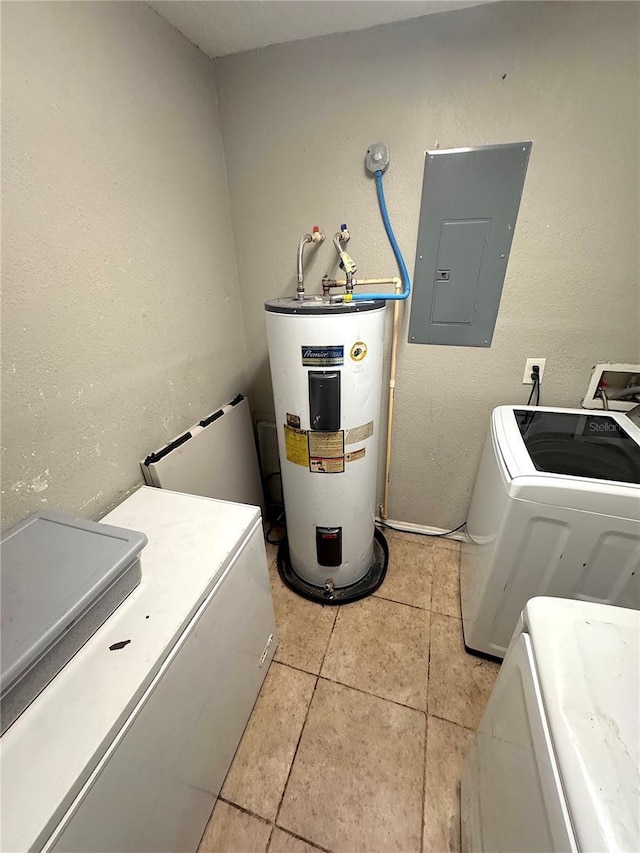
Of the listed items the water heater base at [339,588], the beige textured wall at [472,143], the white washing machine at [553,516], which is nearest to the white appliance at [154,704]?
the water heater base at [339,588]

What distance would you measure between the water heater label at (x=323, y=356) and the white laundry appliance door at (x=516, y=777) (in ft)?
2.68

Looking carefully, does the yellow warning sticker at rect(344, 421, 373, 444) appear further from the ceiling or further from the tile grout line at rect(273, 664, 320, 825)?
the ceiling

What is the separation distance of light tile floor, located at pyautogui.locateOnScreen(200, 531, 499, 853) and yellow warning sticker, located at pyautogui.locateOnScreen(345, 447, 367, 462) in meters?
0.72

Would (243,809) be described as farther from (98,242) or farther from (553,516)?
(98,242)

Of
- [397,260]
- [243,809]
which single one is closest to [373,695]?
[243,809]

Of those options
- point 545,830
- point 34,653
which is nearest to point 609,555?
point 545,830

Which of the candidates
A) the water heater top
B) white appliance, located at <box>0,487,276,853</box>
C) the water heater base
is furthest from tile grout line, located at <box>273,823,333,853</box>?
the water heater top

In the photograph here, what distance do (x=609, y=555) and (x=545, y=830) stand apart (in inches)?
28.8

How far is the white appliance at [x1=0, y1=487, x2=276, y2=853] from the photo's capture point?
0.50m

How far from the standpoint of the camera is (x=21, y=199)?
76 cm

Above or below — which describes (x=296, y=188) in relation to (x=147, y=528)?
above

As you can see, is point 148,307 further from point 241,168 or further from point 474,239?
point 474,239

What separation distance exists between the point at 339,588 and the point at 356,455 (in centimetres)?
70

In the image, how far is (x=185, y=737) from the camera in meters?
0.76
